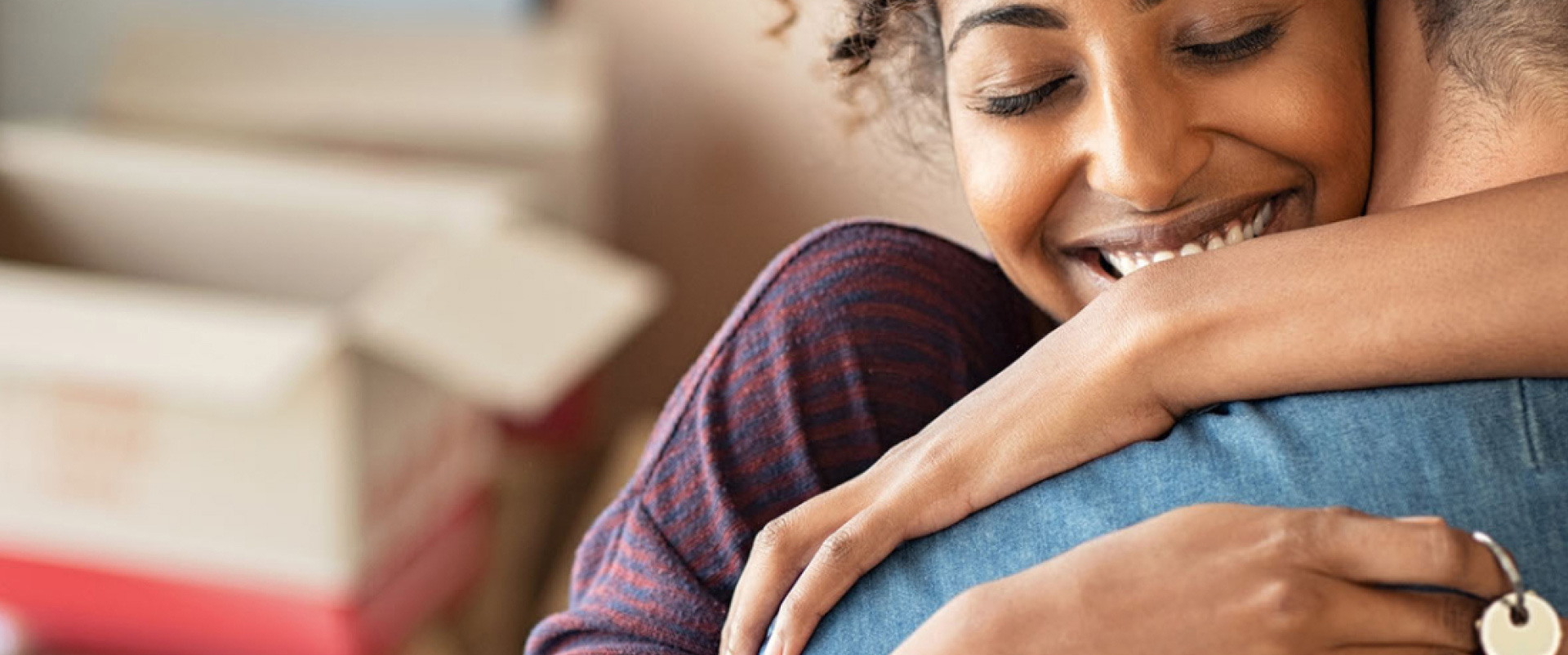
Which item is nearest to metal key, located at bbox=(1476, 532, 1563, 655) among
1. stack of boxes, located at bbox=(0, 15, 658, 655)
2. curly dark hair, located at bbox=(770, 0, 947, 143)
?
curly dark hair, located at bbox=(770, 0, 947, 143)

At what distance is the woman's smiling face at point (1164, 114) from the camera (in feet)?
3.02

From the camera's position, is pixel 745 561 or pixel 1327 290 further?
pixel 745 561

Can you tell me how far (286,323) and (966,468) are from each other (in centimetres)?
132

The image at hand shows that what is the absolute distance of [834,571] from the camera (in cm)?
80

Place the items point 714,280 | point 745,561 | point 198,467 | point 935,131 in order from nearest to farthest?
point 745,561 < point 935,131 < point 198,467 < point 714,280

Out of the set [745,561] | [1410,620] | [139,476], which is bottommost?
[139,476]

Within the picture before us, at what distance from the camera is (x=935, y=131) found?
4.25 ft

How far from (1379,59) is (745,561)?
17.4 inches

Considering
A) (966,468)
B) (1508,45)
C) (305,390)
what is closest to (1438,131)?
(1508,45)

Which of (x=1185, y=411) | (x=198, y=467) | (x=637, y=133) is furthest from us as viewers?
(x=637, y=133)

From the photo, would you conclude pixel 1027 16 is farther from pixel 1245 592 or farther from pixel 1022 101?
pixel 1245 592

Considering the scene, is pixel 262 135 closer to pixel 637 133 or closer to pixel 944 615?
pixel 637 133

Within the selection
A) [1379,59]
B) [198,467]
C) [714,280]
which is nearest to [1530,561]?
[1379,59]

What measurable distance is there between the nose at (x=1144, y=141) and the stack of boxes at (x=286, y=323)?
121 centimetres
